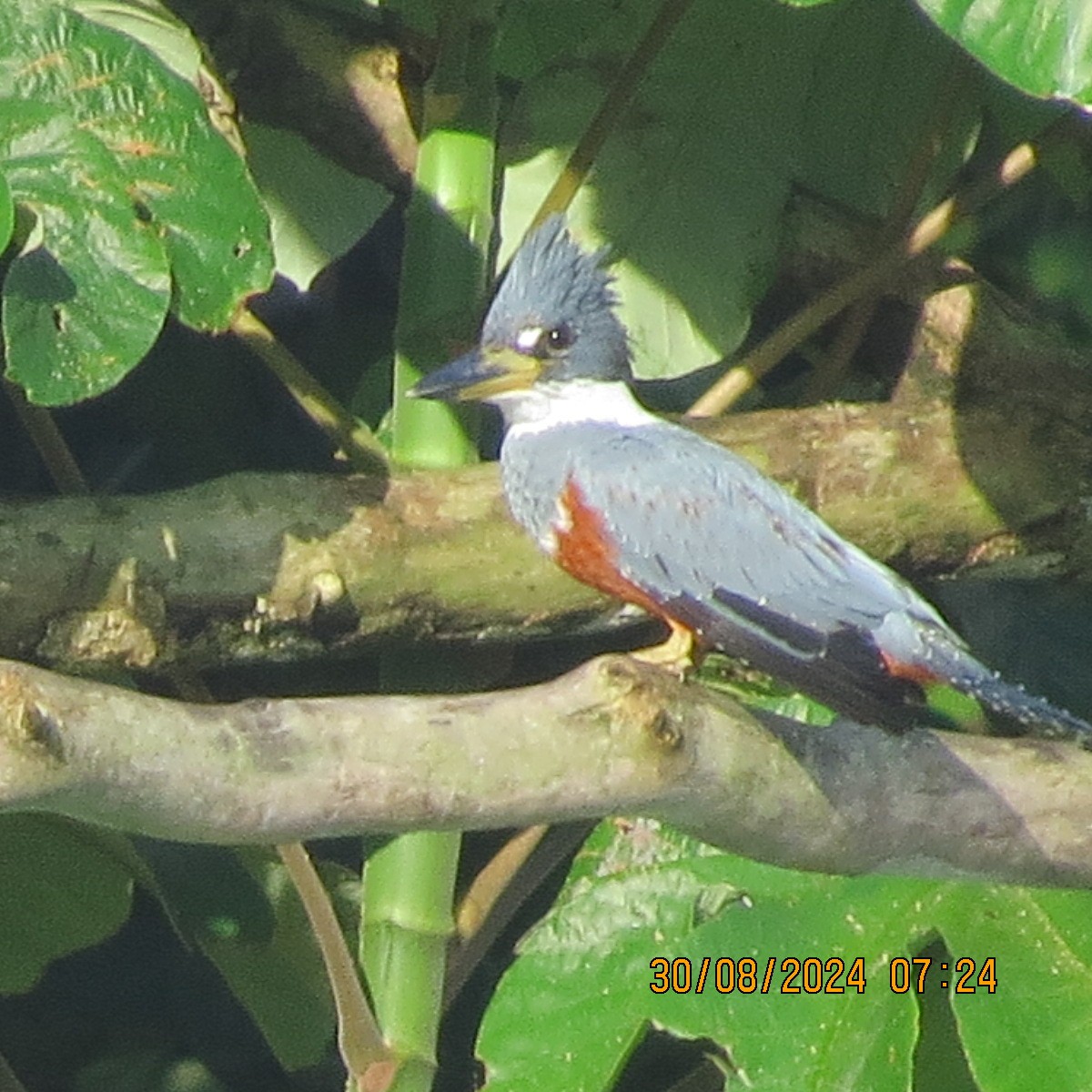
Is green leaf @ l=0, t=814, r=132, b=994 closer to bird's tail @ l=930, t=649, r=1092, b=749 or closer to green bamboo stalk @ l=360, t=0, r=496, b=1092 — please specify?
green bamboo stalk @ l=360, t=0, r=496, b=1092

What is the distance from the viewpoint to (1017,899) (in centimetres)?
229

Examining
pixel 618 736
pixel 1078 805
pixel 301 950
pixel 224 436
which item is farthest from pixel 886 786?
pixel 224 436

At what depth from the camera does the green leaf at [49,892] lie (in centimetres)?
251

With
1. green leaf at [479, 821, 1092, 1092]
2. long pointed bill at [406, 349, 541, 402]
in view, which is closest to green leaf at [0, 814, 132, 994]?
green leaf at [479, 821, 1092, 1092]

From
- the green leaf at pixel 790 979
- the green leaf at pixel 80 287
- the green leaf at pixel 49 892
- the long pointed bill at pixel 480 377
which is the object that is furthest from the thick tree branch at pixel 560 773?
the green leaf at pixel 49 892

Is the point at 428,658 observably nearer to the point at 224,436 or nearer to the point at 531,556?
the point at 531,556

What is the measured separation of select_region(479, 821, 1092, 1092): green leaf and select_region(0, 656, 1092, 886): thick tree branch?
0.18 meters

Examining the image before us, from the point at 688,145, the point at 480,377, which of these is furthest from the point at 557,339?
the point at 688,145

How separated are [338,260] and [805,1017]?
1.14 meters

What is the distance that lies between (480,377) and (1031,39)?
77 centimetres

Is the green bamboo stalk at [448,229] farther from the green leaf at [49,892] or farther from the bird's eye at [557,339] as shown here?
the green leaf at [49,892]

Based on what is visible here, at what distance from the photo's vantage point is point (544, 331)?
248cm

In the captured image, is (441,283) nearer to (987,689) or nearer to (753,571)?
(753,571)

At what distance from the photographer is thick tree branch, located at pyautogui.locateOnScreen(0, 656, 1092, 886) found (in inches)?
56.5
